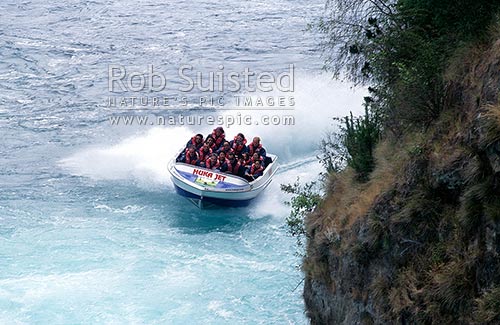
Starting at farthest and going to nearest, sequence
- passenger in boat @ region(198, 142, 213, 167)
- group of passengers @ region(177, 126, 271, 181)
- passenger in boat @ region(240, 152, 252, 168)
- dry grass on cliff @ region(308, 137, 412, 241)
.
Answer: passenger in boat @ region(198, 142, 213, 167), passenger in boat @ region(240, 152, 252, 168), group of passengers @ region(177, 126, 271, 181), dry grass on cliff @ region(308, 137, 412, 241)

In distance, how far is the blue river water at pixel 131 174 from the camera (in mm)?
18625

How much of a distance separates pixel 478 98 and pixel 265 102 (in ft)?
69.2

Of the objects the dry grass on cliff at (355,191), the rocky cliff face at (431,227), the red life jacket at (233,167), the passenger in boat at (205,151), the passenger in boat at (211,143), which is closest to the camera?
the rocky cliff face at (431,227)

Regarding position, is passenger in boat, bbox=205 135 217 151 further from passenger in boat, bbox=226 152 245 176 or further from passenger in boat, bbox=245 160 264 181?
passenger in boat, bbox=245 160 264 181

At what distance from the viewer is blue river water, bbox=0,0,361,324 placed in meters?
18.6

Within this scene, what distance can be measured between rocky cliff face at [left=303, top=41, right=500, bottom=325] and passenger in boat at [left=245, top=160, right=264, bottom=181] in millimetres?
10230

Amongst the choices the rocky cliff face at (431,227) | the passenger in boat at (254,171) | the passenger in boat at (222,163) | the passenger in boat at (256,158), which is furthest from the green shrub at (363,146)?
the passenger in boat at (256,158)

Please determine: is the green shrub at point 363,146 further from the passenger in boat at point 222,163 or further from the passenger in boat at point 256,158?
the passenger in boat at point 256,158

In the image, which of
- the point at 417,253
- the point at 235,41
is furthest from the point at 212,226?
the point at 235,41

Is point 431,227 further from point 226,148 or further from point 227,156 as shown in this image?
point 226,148

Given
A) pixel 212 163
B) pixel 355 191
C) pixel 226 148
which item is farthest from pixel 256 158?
pixel 355 191

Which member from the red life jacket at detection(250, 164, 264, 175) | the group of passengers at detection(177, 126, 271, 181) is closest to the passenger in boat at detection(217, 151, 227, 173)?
the group of passengers at detection(177, 126, 271, 181)

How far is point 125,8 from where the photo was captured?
1679 inches

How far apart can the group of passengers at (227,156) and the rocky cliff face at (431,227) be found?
10370mm
